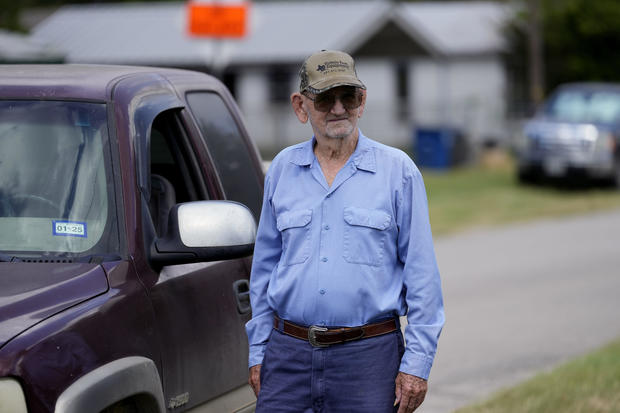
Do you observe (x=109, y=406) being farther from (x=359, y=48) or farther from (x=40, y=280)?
(x=359, y=48)

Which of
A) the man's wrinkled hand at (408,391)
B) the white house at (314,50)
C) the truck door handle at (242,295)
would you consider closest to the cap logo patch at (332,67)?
the man's wrinkled hand at (408,391)

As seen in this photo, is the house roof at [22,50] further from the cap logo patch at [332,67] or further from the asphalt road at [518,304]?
the cap logo patch at [332,67]

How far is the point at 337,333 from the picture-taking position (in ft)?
11.8

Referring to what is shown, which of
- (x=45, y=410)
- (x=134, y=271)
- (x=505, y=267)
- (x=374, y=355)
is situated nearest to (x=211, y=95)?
(x=134, y=271)

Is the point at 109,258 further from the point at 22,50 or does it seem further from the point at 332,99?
the point at 22,50

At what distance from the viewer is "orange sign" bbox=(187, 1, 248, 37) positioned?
13.5m

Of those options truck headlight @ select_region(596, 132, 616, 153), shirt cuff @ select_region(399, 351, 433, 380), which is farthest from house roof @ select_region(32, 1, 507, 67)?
shirt cuff @ select_region(399, 351, 433, 380)

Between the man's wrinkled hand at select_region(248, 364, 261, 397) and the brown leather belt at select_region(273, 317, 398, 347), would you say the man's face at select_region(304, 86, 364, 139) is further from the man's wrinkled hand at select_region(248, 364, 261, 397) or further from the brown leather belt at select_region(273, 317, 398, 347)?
the man's wrinkled hand at select_region(248, 364, 261, 397)

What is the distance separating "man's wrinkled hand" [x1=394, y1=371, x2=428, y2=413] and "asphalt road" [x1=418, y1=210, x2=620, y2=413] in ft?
10.5

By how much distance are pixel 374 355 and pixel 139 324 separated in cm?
77

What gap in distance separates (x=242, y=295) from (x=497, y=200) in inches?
608

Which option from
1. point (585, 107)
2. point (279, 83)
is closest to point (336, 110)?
point (585, 107)

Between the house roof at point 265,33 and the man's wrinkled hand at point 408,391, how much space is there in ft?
113

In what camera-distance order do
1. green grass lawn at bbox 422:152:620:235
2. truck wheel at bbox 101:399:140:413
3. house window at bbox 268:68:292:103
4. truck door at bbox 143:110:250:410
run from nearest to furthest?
truck wheel at bbox 101:399:140:413
truck door at bbox 143:110:250:410
green grass lawn at bbox 422:152:620:235
house window at bbox 268:68:292:103
